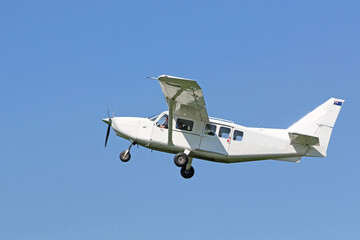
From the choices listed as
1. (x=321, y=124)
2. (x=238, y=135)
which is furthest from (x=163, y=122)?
(x=321, y=124)

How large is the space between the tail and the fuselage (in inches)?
24.7

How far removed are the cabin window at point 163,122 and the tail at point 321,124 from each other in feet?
17.0

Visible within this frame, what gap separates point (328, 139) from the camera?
23703 millimetres

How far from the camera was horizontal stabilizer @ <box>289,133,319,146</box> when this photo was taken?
23.1 m

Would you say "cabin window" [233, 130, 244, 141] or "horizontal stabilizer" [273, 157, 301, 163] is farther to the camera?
"horizontal stabilizer" [273, 157, 301, 163]

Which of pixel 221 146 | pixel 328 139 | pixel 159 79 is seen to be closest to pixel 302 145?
pixel 328 139

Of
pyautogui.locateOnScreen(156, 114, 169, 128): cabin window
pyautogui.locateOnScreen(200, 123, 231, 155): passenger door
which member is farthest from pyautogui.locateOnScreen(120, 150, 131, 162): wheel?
pyautogui.locateOnScreen(200, 123, 231, 155): passenger door

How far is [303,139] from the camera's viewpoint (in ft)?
76.4

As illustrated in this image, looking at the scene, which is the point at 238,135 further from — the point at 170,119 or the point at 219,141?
the point at 170,119

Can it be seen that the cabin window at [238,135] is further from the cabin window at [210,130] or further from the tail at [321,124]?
the tail at [321,124]

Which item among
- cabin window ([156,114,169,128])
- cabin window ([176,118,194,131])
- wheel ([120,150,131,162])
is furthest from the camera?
wheel ([120,150,131,162])

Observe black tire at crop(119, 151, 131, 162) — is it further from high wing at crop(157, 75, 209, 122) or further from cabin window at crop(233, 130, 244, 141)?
cabin window at crop(233, 130, 244, 141)

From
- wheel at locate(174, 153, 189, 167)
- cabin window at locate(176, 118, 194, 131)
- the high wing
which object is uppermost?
the high wing

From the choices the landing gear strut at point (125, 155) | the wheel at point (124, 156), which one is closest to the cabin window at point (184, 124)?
the landing gear strut at point (125, 155)
